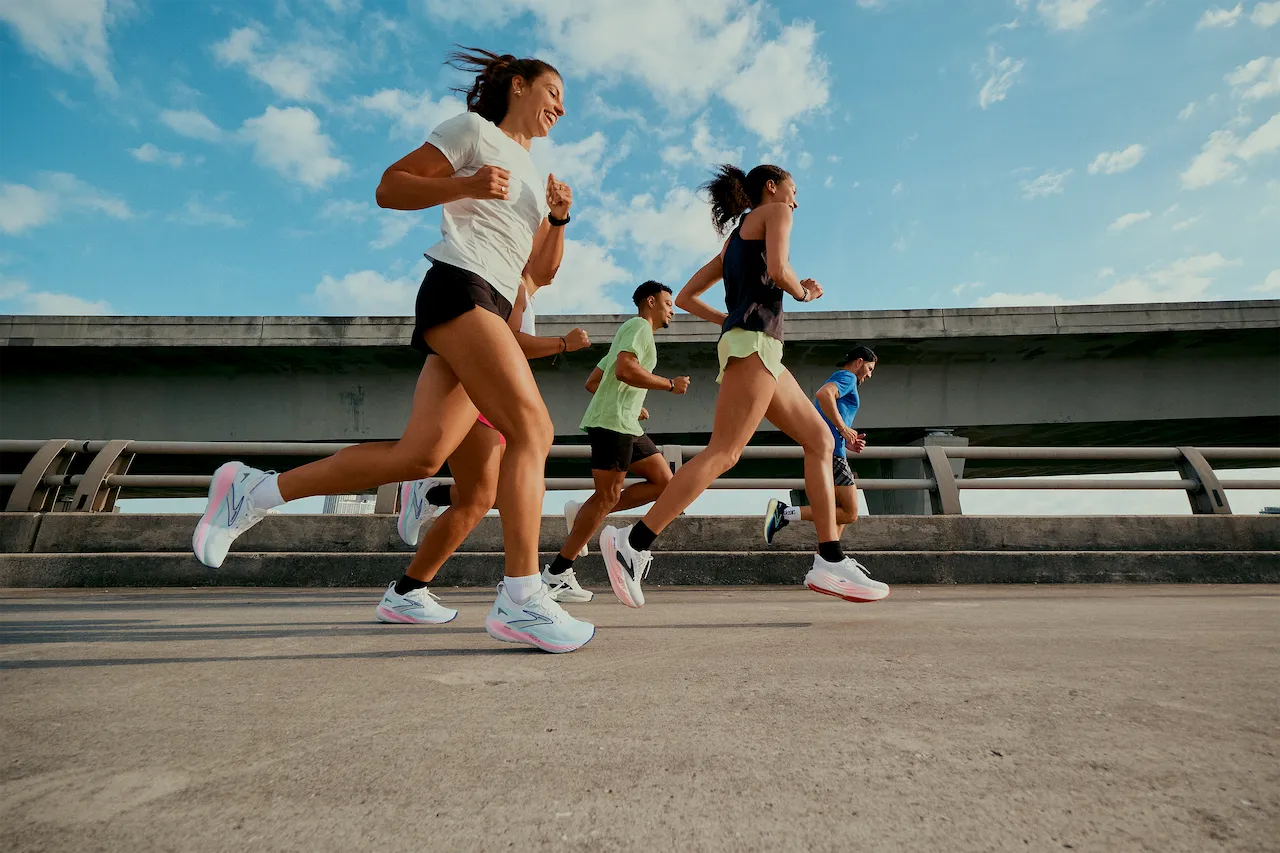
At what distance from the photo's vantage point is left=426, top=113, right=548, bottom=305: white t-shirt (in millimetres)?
2641

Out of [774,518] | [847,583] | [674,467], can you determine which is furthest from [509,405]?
[674,467]

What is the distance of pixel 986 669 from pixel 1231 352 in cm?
1926

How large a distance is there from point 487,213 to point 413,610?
5.99ft

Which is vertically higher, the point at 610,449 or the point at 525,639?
the point at 610,449

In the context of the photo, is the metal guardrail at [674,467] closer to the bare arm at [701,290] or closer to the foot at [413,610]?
the bare arm at [701,290]

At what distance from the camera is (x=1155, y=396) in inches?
644

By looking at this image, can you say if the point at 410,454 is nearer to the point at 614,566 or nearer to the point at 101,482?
the point at 614,566

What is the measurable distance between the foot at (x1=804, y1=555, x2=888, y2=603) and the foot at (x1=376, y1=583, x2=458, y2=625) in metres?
2.01

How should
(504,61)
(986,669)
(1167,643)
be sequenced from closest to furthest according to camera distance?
(986,669)
(1167,643)
(504,61)

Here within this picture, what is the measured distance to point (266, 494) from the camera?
9.20ft

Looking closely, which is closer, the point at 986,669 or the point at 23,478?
the point at 986,669

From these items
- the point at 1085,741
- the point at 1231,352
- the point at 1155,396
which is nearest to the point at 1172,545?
the point at 1085,741

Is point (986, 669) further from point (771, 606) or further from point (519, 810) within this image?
point (771, 606)

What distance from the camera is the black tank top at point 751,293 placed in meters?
3.92
